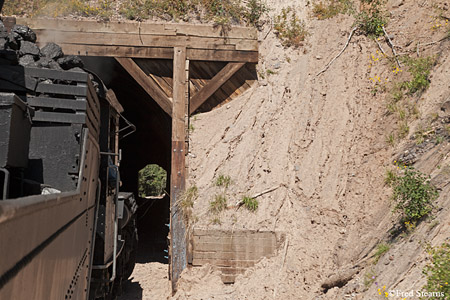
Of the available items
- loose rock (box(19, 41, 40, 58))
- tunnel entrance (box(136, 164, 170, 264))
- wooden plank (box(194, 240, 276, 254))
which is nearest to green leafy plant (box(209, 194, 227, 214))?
wooden plank (box(194, 240, 276, 254))

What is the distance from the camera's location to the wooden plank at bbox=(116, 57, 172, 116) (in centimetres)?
1114

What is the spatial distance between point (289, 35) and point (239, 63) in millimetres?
1720

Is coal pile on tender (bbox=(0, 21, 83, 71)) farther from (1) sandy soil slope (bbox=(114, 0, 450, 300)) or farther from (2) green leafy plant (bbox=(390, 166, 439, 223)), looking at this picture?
(2) green leafy plant (bbox=(390, 166, 439, 223))

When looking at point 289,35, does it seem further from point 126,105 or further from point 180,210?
point 126,105

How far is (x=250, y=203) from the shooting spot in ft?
32.5

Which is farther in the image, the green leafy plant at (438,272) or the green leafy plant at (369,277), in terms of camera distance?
the green leafy plant at (369,277)

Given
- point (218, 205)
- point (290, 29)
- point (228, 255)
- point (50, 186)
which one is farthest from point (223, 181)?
point (50, 186)

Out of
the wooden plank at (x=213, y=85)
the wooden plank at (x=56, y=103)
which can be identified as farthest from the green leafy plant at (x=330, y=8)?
the wooden plank at (x=56, y=103)

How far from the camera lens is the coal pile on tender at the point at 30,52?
530cm

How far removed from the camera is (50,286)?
2.59 meters

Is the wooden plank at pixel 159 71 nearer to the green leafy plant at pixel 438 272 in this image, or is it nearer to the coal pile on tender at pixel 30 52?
the coal pile on tender at pixel 30 52

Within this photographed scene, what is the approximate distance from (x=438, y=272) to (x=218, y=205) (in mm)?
5584

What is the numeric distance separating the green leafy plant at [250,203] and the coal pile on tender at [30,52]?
198 inches

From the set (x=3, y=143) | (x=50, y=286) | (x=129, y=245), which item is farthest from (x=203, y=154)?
(x=50, y=286)
